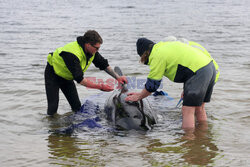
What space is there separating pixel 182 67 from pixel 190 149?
51.4 inches

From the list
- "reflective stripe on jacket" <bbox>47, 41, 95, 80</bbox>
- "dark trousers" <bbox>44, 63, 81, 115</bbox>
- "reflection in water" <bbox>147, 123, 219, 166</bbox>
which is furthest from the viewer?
"dark trousers" <bbox>44, 63, 81, 115</bbox>

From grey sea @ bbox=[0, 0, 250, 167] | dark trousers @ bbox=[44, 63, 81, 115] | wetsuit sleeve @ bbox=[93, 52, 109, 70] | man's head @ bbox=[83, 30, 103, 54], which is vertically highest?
man's head @ bbox=[83, 30, 103, 54]

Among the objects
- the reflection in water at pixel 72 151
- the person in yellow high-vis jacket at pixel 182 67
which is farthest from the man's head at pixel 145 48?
the reflection in water at pixel 72 151

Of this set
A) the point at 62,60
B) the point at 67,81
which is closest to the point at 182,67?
the point at 62,60

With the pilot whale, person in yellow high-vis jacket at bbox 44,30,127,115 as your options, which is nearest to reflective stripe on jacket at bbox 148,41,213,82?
the pilot whale

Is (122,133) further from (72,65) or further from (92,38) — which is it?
(92,38)

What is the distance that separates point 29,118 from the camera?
7480 mm

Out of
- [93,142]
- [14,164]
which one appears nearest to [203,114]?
[93,142]

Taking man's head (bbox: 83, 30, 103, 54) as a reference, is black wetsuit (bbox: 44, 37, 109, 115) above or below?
below

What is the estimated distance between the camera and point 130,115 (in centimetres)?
641

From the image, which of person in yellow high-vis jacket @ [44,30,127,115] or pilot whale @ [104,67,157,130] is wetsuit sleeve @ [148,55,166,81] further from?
person in yellow high-vis jacket @ [44,30,127,115]

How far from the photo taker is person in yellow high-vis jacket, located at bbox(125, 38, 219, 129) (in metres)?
5.57

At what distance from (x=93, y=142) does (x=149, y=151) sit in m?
1.04

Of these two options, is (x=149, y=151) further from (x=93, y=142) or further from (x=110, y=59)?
(x=110, y=59)
